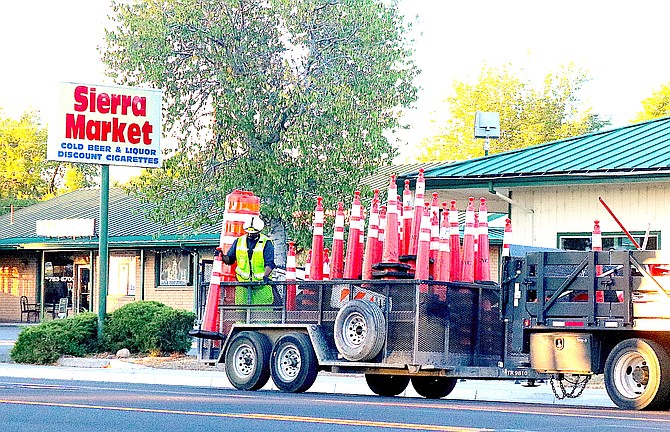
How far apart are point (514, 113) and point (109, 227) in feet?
108

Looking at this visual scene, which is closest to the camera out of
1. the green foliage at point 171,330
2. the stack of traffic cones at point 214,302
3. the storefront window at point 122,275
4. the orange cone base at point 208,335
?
the orange cone base at point 208,335

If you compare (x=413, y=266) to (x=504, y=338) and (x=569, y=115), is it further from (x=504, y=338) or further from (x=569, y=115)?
(x=569, y=115)

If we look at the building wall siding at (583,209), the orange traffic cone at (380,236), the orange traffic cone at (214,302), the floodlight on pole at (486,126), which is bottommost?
the orange traffic cone at (214,302)

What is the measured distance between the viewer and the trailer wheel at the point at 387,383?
1900 cm

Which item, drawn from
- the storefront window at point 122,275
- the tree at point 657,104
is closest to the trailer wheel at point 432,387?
the storefront window at point 122,275

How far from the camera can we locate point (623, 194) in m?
22.8

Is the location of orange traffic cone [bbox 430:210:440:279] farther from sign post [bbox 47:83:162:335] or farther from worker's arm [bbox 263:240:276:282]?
sign post [bbox 47:83:162:335]

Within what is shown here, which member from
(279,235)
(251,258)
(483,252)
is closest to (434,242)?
(483,252)

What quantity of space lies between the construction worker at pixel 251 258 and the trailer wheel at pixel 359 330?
72.5 inches

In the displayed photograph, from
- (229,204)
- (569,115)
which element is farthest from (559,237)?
(569,115)

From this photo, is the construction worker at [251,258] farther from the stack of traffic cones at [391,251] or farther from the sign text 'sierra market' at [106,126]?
the sign text 'sierra market' at [106,126]

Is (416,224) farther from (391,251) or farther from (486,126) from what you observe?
(486,126)

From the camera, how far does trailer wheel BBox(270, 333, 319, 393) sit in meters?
17.9

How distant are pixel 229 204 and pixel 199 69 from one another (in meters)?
11.4
